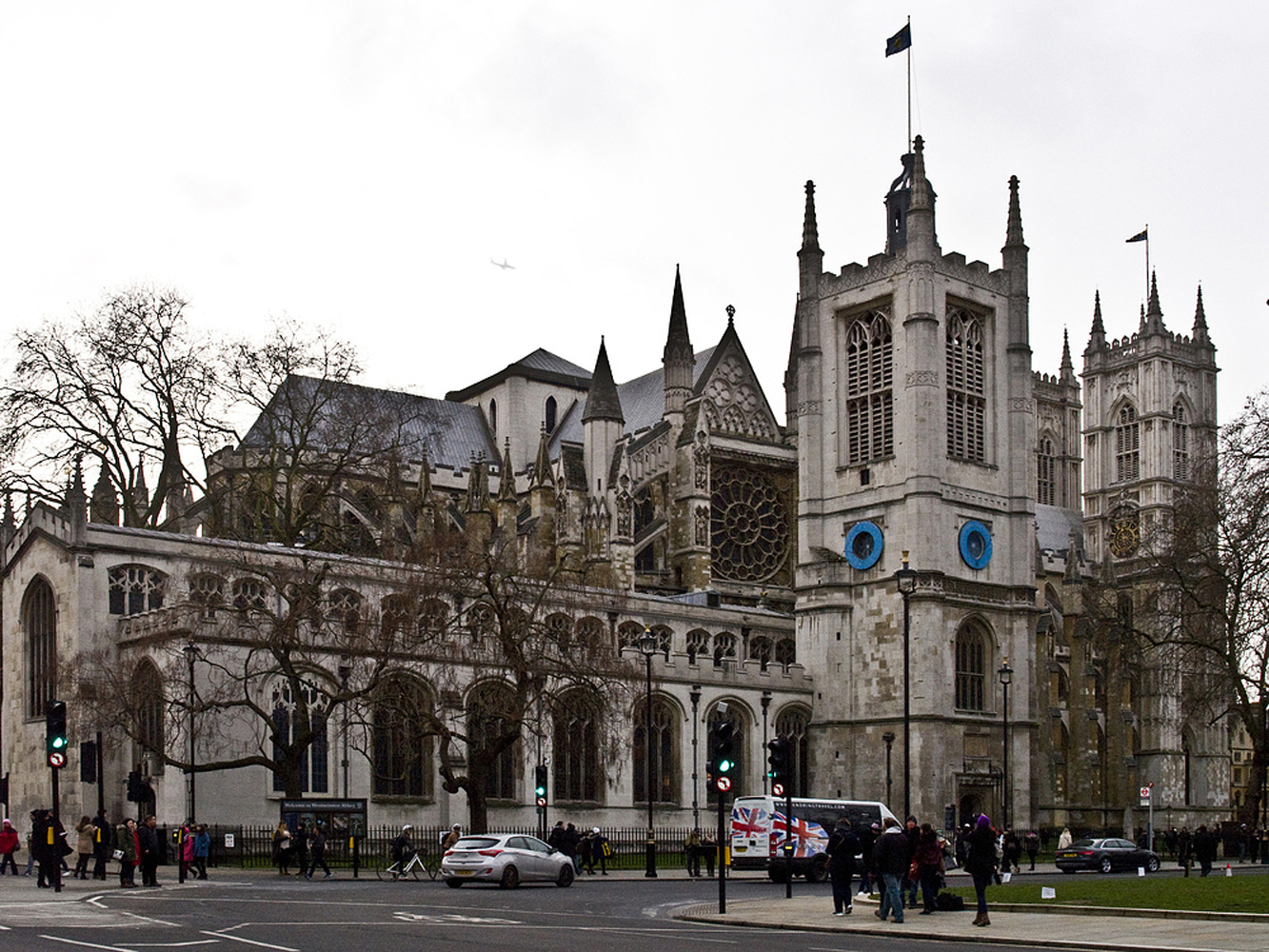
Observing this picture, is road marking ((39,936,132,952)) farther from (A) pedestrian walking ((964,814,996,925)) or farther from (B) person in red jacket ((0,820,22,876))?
(B) person in red jacket ((0,820,22,876))

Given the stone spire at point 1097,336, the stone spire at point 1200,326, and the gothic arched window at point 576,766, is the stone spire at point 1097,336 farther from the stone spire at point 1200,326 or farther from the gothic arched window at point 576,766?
the gothic arched window at point 576,766

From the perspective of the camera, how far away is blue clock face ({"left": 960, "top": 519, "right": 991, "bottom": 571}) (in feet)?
210

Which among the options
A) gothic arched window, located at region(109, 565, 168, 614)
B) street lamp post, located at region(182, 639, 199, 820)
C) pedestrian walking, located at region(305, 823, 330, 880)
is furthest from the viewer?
gothic arched window, located at region(109, 565, 168, 614)

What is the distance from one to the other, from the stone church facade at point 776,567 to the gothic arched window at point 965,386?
0.11m

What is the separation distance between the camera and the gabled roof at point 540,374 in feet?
297

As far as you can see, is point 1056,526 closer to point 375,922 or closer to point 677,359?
point 677,359

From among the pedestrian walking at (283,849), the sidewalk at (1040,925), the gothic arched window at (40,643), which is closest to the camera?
the sidewalk at (1040,925)

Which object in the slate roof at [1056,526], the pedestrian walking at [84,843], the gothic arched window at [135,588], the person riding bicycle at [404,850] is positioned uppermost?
the slate roof at [1056,526]

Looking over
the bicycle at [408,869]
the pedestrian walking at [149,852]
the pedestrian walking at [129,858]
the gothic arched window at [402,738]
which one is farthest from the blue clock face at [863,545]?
the pedestrian walking at [149,852]

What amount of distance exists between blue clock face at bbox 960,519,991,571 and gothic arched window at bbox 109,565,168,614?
29.8m

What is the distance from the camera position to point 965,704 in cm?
6338

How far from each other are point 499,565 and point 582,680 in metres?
3.62

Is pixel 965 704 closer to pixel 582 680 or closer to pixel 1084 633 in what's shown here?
pixel 1084 633

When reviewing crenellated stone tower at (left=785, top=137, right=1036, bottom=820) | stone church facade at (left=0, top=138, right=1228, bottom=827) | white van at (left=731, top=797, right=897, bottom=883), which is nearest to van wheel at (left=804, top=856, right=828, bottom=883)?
white van at (left=731, top=797, right=897, bottom=883)
